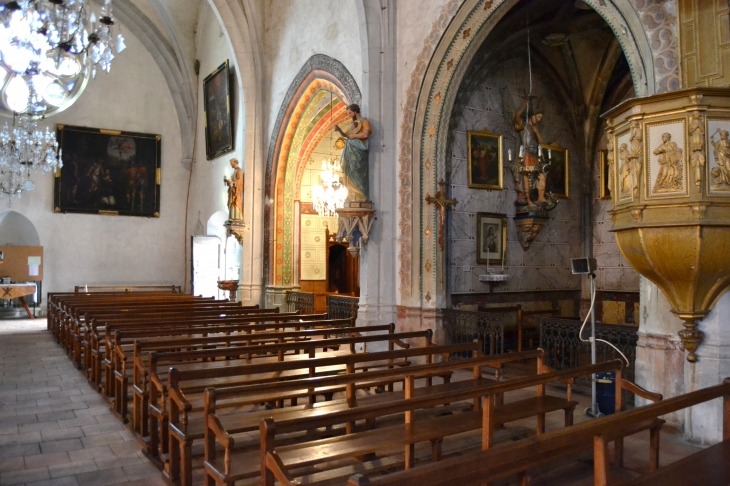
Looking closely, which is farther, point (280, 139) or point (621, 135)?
point (280, 139)

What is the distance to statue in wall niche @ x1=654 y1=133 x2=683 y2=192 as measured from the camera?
4.40 m

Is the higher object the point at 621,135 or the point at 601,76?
the point at 601,76

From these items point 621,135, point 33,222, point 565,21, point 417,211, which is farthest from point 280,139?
point 621,135

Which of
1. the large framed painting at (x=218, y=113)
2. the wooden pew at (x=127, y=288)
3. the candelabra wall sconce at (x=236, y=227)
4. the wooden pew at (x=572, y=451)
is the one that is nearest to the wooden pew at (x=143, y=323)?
the candelabra wall sconce at (x=236, y=227)

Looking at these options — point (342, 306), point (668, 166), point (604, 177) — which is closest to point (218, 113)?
point (342, 306)

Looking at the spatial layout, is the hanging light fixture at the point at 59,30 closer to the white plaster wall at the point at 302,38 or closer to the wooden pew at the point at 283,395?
the white plaster wall at the point at 302,38

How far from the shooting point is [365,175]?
9.13 meters

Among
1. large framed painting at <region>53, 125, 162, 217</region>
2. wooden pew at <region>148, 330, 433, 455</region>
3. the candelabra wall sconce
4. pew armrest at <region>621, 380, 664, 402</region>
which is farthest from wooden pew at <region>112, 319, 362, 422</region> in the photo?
large framed painting at <region>53, 125, 162, 217</region>

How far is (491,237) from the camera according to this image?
9609mm

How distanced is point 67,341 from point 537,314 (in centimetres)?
800

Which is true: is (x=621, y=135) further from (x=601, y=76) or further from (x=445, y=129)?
(x=601, y=76)

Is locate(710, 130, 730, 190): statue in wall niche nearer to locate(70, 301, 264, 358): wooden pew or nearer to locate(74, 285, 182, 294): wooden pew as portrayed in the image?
locate(70, 301, 264, 358): wooden pew

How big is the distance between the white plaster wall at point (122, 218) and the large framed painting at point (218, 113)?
252 cm

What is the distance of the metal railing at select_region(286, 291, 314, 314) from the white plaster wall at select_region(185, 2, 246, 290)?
3.34 meters
